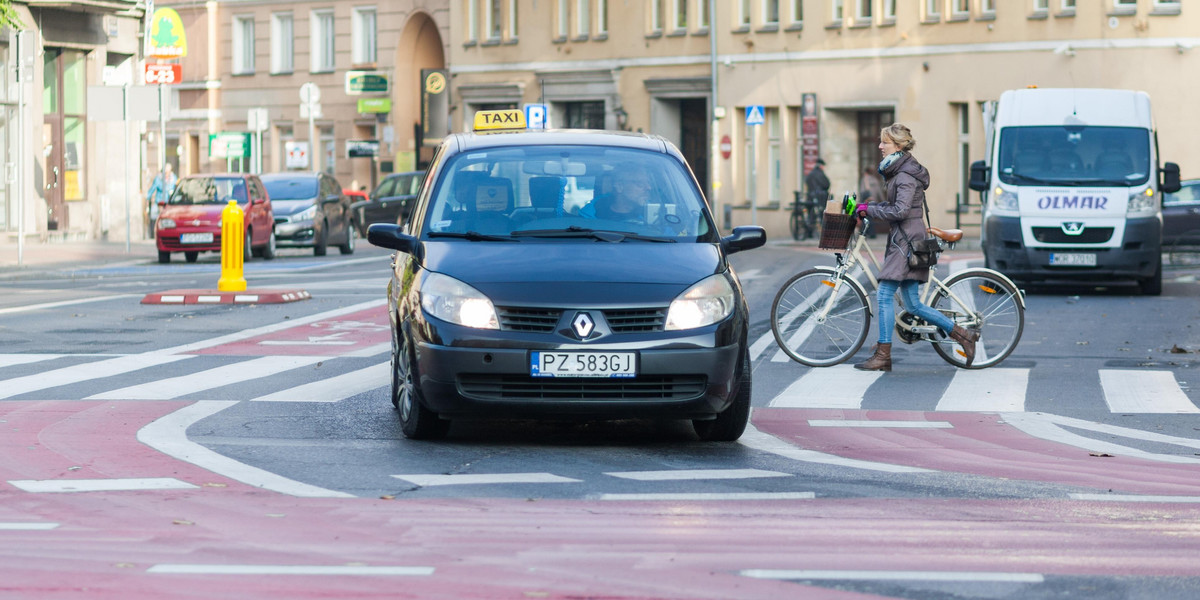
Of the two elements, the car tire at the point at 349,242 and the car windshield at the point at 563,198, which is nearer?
the car windshield at the point at 563,198

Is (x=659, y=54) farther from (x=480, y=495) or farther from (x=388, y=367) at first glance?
(x=480, y=495)

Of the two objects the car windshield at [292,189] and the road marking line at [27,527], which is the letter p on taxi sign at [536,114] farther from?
the road marking line at [27,527]

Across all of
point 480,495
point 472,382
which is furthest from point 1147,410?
point 480,495

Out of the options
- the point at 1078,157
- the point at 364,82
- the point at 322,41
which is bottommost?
the point at 1078,157

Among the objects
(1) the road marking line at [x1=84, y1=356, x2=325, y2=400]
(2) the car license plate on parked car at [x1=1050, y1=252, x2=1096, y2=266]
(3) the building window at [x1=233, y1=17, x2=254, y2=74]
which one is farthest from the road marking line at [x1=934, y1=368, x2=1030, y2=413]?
(3) the building window at [x1=233, y1=17, x2=254, y2=74]

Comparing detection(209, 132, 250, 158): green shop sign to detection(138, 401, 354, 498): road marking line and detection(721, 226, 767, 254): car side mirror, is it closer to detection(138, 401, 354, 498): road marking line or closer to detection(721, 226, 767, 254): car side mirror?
detection(138, 401, 354, 498): road marking line

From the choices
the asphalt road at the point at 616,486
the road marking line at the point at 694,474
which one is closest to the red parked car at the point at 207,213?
the asphalt road at the point at 616,486

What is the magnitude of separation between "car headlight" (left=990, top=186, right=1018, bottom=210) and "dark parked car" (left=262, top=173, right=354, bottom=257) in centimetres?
1599

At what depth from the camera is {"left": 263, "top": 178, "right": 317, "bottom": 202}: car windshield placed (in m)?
36.8

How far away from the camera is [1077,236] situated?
23.2 metres

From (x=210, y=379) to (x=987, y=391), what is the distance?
516cm

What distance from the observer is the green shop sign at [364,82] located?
194ft

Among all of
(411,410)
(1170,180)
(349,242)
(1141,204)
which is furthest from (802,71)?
(411,410)

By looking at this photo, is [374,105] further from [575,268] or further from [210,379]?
[575,268]
